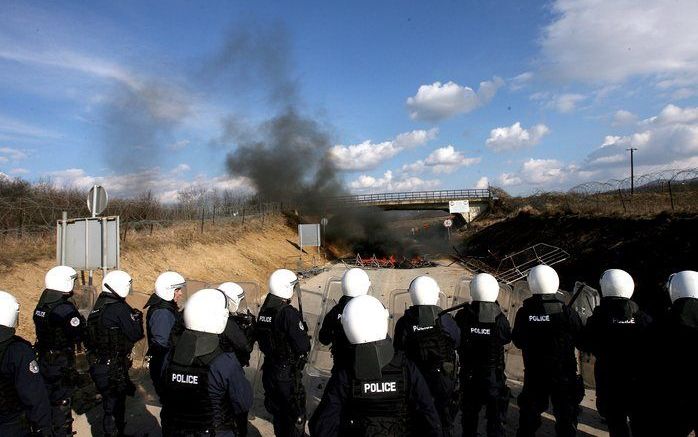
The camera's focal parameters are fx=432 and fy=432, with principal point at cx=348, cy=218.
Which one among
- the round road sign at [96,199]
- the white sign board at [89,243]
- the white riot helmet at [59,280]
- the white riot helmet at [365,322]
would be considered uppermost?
the round road sign at [96,199]

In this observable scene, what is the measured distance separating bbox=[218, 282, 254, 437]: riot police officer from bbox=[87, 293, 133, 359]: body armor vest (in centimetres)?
129

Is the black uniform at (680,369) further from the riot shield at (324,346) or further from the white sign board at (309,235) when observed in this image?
the white sign board at (309,235)

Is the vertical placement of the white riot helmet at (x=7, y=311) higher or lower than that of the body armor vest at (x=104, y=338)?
higher

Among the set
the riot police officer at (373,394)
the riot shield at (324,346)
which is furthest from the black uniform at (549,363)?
the riot shield at (324,346)

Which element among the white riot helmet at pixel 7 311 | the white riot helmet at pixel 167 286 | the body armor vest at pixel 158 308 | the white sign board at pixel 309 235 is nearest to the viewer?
the white riot helmet at pixel 7 311

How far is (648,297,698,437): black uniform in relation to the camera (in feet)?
12.0

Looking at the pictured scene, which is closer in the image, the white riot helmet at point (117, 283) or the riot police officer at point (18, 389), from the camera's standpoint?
the riot police officer at point (18, 389)

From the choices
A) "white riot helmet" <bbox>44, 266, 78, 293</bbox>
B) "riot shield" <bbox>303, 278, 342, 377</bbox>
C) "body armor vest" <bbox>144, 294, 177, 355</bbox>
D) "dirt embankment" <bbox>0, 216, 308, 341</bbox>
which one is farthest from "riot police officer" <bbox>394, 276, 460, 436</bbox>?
"dirt embankment" <bbox>0, 216, 308, 341</bbox>

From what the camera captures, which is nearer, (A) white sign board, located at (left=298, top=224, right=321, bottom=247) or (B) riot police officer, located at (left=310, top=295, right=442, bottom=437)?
(B) riot police officer, located at (left=310, top=295, right=442, bottom=437)

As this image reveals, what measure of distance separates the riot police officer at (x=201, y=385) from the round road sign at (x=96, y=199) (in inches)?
210

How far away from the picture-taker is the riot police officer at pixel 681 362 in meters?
3.65

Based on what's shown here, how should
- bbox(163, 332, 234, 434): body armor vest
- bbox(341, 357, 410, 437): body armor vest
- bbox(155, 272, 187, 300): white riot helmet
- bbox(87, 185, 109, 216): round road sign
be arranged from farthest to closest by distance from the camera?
bbox(87, 185, 109, 216): round road sign
bbox(155, 272, 187, 300): white riot helmet
bbox(163, 332, 234, 434): body armor vest
bbox(341, 357, 410, 437): body armor vest

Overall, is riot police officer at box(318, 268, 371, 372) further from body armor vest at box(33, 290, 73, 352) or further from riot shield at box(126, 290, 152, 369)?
riot shield at box(126, 290, 152, 369)

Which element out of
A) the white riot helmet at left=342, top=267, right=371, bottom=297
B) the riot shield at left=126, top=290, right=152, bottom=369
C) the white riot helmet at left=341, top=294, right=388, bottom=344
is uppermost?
the white riot helmet at left=342, top=267, right=371, bottom=297
